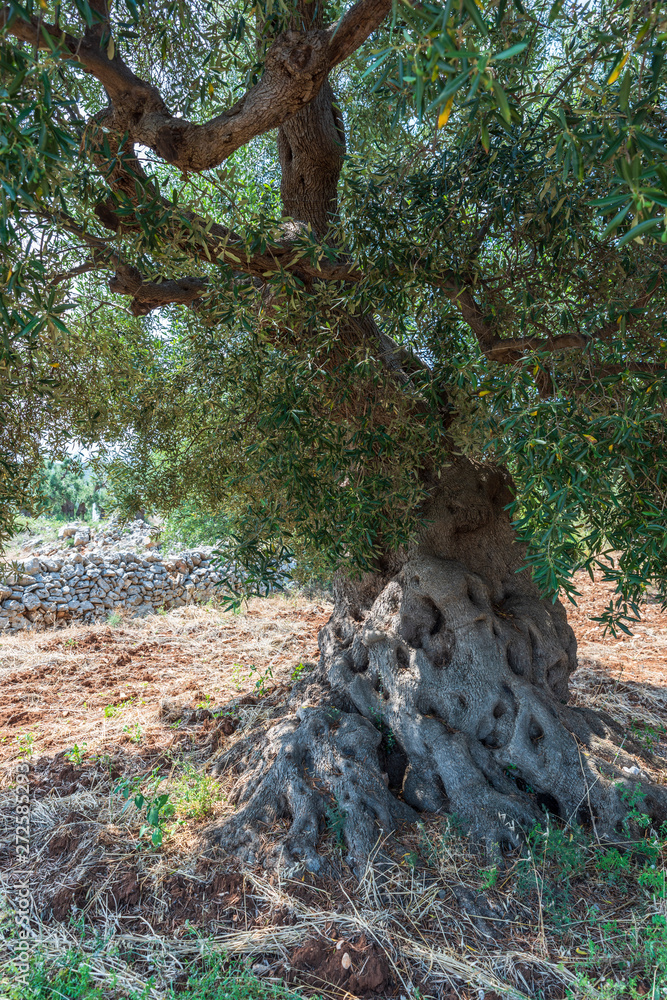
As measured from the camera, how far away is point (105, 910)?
312cm

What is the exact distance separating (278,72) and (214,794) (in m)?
4.28

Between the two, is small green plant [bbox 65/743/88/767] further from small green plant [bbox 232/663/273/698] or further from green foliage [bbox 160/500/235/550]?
green foliage [bbox 160/500/235/550]

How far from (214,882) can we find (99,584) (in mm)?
7725

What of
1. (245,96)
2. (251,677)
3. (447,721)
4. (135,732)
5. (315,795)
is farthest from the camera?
(251,677)

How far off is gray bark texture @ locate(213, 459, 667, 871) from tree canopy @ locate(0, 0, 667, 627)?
36.9 inches

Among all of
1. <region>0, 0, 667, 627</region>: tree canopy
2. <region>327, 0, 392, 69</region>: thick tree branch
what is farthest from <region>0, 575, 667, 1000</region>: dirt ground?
<region>327, 0, 392, 69</region>: thick tree branch

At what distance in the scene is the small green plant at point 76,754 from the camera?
4566 mm

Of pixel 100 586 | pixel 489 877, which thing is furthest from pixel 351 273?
pixel 100 586

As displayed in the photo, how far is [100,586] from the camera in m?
10.1

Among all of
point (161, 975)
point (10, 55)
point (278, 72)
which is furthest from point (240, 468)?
point (161, 975)

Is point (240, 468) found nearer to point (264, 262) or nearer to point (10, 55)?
point (264, 262)

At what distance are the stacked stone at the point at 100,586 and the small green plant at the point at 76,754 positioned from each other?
474 cm

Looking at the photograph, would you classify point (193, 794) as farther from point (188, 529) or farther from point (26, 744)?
point (188, 529)

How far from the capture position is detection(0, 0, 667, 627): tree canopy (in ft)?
7.23
